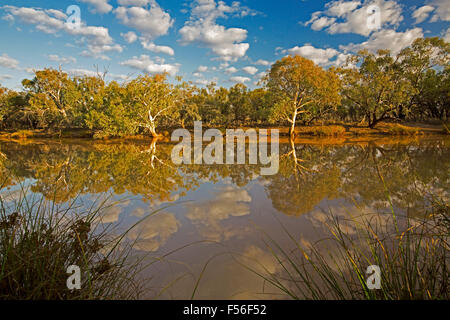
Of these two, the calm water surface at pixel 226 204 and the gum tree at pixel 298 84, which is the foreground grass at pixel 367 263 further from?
the gum tree at pixel 298 84

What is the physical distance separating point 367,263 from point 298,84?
2546 centimetres

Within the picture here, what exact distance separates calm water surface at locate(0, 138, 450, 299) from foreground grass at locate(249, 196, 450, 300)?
9.0 inches

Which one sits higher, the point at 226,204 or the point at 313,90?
the point at 313,90

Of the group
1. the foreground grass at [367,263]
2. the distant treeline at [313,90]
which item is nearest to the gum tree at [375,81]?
→ the distant treeline at [313,90]

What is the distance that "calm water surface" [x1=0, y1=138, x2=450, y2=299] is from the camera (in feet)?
8.89

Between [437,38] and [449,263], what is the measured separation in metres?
34.3

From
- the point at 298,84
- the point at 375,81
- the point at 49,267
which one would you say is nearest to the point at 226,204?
the point at 49,267

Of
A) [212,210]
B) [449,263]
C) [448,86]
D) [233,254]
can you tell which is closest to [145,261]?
[233,254]

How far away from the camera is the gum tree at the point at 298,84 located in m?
24.0

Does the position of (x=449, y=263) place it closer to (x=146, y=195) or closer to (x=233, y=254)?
(x=233, y=254)

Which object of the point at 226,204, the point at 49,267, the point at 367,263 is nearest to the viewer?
the point at 49,267

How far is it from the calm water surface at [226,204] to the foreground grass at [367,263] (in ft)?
0.75

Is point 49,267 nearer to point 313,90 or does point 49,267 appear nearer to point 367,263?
point 367,263

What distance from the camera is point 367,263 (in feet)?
8.59
